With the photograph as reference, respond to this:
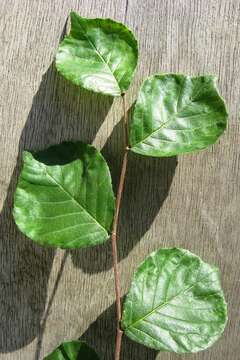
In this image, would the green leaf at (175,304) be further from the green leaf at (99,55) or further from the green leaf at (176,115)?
the green leaf at (99,55)

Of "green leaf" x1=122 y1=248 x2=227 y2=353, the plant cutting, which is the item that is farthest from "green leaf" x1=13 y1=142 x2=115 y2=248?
"green leaf" x1=122 y1=248 x2=227 y2=353

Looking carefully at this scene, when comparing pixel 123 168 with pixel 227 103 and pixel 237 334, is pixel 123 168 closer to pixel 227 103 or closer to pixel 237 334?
pixel 227 103

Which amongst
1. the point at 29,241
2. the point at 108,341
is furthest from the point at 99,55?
the point at 108,341

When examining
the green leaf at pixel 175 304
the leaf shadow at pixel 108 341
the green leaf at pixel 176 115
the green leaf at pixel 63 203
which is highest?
the green leaf at pixel 176 115

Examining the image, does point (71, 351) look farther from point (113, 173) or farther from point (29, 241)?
point (113, 173)

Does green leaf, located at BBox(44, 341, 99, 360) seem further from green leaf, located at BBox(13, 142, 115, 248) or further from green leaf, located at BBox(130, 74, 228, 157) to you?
green leaf, located at BBox(130, 74, 228, 157)

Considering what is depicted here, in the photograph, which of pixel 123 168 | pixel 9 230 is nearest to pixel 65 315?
pixel 9 230

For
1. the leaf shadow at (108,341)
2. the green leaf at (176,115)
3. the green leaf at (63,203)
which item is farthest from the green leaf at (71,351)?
the green leaf at (176,115)
